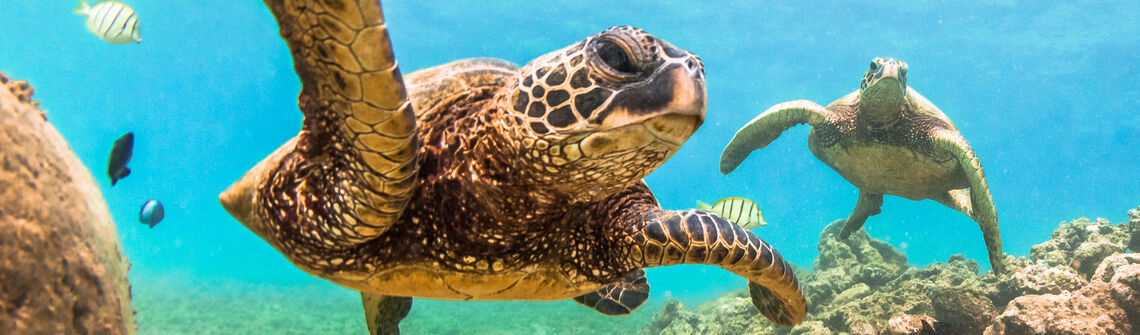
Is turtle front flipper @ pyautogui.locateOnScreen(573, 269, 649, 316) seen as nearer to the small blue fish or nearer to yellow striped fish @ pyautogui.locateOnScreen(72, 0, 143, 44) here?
the small blue fish

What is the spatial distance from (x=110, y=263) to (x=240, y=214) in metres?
1.17

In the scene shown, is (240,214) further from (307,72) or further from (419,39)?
(419,39)

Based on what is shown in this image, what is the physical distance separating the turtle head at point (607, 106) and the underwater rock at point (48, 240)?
1.35 m

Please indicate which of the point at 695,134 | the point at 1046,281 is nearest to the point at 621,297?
the point at 1046,281

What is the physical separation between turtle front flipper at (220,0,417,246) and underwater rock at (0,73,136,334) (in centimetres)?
58

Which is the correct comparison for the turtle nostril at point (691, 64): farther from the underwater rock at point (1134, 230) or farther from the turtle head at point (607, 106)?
the underwater rock at point (1134, 230)

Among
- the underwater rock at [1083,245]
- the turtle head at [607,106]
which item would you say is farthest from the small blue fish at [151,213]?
the underwater rock at [1083,245]

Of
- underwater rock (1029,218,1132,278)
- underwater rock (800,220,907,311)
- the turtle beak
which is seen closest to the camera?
the turtle beak

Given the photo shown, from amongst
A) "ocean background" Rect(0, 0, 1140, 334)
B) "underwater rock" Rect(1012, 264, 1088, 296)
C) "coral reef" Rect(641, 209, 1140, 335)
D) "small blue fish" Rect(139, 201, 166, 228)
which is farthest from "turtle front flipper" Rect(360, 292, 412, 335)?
"underwater rock" Rect(1012, 264, 1088, 296)

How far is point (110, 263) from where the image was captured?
6.01 ft

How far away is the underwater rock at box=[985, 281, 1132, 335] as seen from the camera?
3.67 m

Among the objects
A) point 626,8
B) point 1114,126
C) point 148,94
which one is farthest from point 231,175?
point 1114,126

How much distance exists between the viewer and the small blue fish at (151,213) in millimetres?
6358

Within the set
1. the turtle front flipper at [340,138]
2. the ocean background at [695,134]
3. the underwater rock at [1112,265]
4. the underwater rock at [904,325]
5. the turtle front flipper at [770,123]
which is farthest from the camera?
the ocean background at [695,134]
